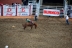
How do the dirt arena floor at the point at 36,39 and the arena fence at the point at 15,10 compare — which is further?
the arena fence at the point at 15,10

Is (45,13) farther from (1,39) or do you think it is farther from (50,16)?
(1,39)

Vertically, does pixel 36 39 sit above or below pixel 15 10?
below

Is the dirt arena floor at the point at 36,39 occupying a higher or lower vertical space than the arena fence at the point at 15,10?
lower

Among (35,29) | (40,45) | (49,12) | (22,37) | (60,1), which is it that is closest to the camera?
(40,45)

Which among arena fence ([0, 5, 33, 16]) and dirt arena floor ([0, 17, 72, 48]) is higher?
arena fence ([0, 5, 33, 16])

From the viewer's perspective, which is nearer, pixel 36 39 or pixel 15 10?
pixel 36 39

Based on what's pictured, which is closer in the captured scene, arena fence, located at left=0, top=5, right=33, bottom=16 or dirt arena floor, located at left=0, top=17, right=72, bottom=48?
dirt arena floor, located at left=0, top=17, right=72, bottom=48

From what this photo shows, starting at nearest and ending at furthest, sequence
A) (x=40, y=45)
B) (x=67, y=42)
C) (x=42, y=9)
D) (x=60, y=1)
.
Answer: (x=40, y=45) → (x=67, y=42) → (x=42, y=9) → (x=60, y=1)

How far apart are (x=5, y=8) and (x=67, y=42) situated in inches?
558

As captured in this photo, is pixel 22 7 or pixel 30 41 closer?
pixel 30 41

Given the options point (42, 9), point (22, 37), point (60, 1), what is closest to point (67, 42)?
point (22, 37)

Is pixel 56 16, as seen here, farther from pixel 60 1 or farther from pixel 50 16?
pixel 60 1

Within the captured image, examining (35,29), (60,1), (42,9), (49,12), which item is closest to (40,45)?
(35,29)

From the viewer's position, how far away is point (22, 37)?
52.7 feet
